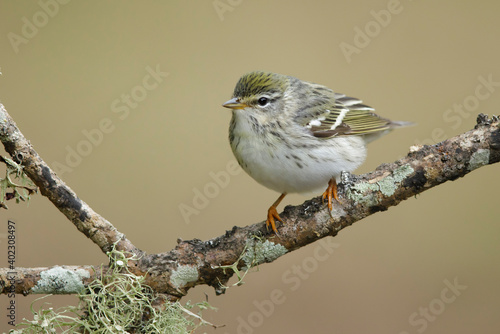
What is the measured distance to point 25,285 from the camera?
288cm

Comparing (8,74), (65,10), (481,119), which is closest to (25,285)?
(481,119)

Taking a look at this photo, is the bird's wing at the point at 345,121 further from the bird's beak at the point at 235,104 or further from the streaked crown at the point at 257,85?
the bird's beak at the point at 235,104

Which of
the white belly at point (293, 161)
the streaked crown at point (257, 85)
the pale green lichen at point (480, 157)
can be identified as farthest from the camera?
the streaked crown at point (257, 85)

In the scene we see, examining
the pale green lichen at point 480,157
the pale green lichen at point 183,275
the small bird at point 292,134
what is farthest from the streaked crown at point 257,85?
the pale green lichen at point 480,157

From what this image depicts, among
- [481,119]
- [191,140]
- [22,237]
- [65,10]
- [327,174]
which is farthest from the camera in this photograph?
[65,10]

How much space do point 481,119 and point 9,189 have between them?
285 centimetres

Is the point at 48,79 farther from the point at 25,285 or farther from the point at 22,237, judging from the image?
the point at 25,285

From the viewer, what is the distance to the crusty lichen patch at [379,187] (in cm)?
312

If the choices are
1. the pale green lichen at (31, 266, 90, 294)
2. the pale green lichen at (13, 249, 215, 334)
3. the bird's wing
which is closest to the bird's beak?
the bird's wing

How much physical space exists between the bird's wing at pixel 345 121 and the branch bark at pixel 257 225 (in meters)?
1.00

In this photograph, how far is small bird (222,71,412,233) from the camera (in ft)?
13.0

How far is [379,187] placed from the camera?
10.3 feet

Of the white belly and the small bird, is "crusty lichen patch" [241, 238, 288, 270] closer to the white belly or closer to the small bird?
the small bird

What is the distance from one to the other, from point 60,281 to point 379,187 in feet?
6.54
